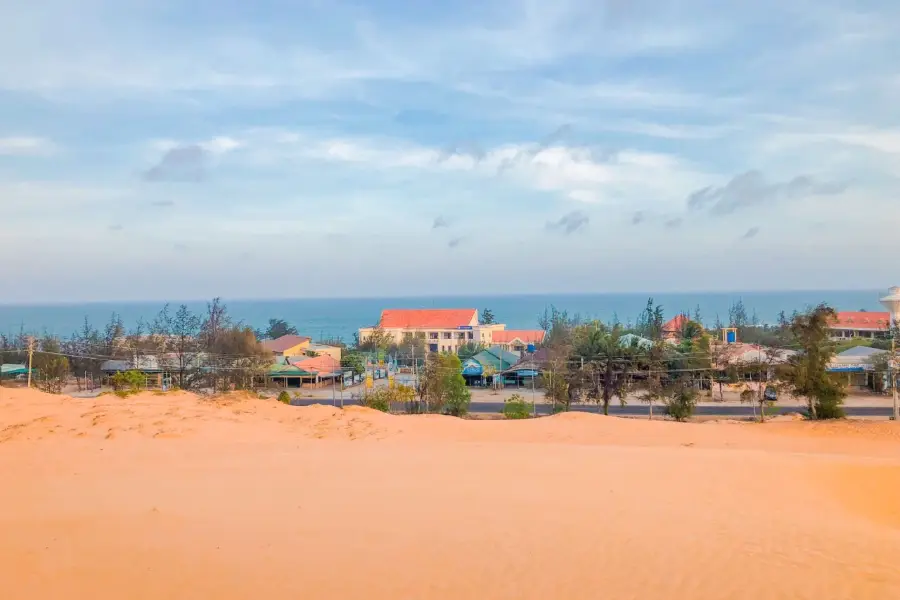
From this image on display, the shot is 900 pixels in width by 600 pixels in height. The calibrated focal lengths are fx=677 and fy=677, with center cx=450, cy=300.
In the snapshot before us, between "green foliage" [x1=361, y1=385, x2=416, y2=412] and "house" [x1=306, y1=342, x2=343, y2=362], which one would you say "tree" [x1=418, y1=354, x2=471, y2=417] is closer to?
"green foliage" [x1=361, y1=385, x2=416, y2=412]

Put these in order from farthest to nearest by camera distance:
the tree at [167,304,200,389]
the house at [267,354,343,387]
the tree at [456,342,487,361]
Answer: the tree at [456,342,487,361] < the house at [267,354,343,387] < the tree at [167,304,200,389]

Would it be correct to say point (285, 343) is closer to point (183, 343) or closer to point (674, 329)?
point (183, 343)

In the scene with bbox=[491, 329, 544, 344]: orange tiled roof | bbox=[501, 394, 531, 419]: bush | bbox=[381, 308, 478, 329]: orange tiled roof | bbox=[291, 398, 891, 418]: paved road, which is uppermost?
bbox=[381, 308, 478, 329]: orange tiled roof

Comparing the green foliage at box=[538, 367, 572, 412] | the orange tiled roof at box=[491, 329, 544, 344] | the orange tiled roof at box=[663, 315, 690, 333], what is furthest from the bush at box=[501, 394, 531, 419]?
the orange tiled roof at box=[491, 329, 544, 344]

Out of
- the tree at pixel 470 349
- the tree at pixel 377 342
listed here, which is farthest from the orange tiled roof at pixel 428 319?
the tree at pixel 377 342

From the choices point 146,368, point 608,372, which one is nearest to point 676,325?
point 608,372

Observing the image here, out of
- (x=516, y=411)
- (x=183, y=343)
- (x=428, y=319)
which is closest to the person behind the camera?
(x=516, y=411)
